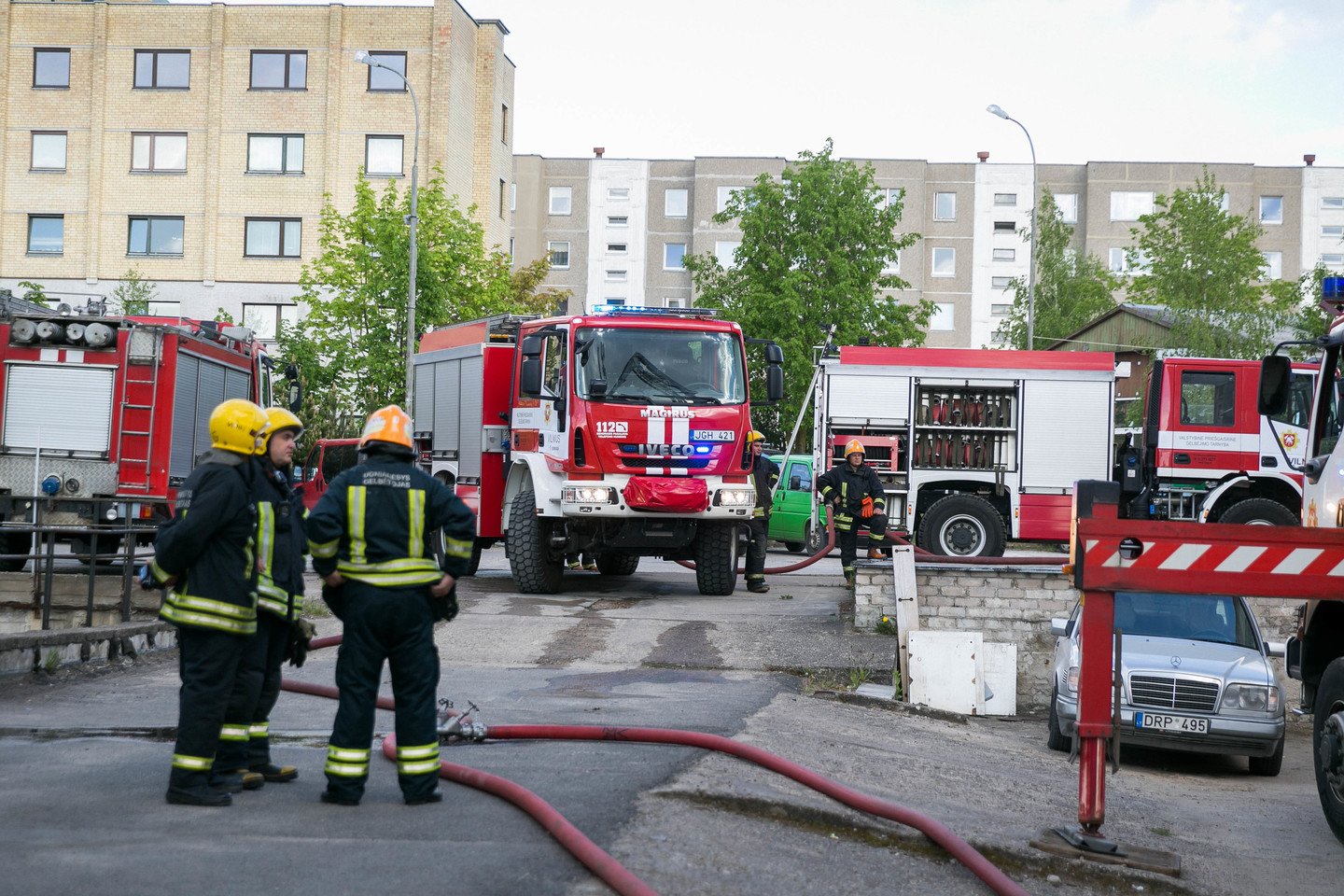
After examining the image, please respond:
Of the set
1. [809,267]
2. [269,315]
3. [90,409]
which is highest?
[809,267]

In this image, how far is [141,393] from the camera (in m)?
17.0

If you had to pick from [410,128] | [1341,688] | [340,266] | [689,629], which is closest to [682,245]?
[410,128]

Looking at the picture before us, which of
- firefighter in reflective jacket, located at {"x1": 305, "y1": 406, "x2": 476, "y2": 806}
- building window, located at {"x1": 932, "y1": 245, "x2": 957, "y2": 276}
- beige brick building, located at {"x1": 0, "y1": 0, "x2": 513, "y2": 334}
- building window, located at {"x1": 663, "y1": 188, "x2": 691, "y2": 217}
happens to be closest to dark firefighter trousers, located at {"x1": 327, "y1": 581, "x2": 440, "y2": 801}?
firefighter in reflective jacket, located at {"x1": 305, "y1": 406, "x2": 476, "y2": 806}

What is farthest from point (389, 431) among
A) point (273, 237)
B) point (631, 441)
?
point (273, 237)

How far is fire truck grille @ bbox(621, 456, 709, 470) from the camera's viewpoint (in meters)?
15.6

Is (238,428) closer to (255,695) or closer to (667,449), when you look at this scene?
(255,695)

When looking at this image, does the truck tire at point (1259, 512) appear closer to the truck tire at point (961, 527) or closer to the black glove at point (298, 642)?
the truck tire at point (961, 527)

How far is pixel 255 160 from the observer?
44.0 metres

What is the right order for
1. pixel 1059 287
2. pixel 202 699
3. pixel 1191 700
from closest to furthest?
pixel 202 699 < pixel 1191 700 < pixel 1059 287

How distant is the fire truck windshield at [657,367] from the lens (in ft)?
51.4

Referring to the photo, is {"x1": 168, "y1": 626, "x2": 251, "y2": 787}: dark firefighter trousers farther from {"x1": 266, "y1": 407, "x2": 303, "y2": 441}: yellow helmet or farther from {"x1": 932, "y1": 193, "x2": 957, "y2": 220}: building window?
{"x1": 932, "y1": 193, "x2": 957, "y2": 220}: building window

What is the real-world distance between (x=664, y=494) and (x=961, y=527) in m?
6.06

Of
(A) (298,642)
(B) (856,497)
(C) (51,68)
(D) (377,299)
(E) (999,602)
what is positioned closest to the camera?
(A) (298,642)

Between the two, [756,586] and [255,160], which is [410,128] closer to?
[255,160]
